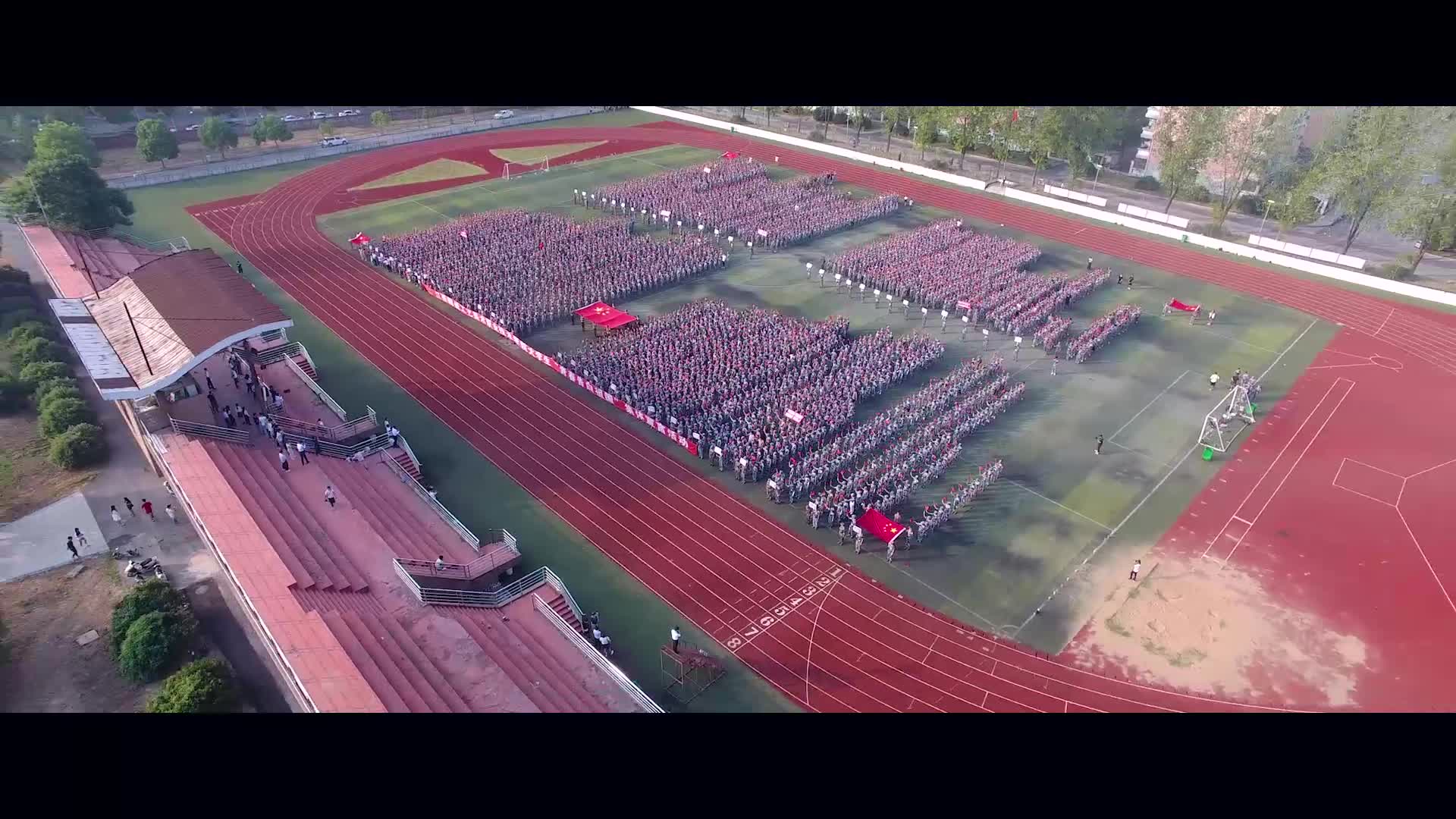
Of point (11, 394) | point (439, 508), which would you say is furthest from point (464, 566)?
point (11, 394)

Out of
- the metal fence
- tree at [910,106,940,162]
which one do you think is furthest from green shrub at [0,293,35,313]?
tree at [910,106,940,162]

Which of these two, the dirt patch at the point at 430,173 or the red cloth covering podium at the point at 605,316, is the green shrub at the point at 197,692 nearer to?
the red cloth covering podium at the point at 605,316

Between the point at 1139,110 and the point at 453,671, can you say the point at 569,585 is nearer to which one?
the point at 453,671

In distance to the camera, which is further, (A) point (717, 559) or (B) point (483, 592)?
(A) point (717, 559)

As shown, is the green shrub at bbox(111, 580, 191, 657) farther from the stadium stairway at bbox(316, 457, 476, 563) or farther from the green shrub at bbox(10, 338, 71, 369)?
the green shrub at bbox(10, 338, 71, 369)

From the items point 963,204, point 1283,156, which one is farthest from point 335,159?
point 1283,156

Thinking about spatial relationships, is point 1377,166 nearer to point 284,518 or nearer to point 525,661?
point 525,661
